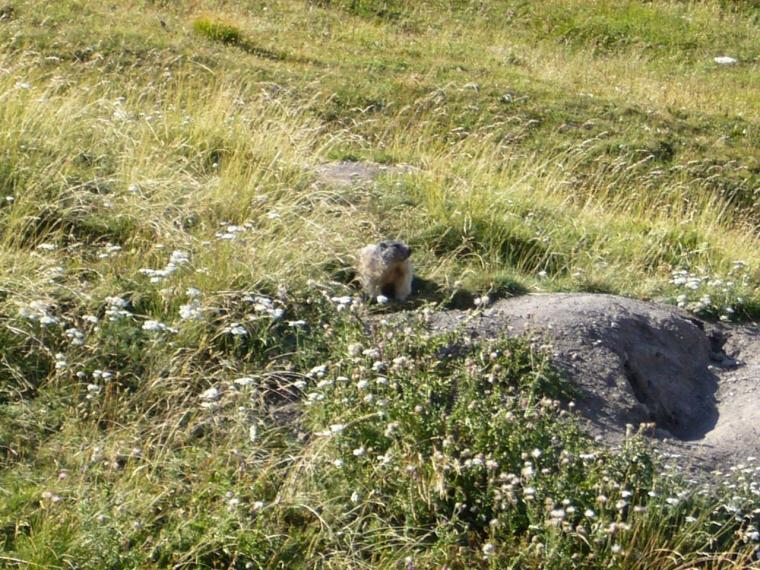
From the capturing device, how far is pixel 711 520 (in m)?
4.45

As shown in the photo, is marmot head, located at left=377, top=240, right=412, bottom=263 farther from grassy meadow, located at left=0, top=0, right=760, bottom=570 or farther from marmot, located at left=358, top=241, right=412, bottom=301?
grassy meadow, located at left=0, top=0, right=760, bottom=570

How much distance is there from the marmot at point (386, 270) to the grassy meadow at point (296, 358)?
178mm

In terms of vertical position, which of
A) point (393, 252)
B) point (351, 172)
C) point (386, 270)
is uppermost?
point (393, 252)

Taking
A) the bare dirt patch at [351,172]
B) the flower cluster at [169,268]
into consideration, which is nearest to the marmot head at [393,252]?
the flower cluster at [169,268]

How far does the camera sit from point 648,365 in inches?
231

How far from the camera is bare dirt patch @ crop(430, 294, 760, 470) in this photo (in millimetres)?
5219

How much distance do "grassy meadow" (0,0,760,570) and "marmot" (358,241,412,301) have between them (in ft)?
0.58

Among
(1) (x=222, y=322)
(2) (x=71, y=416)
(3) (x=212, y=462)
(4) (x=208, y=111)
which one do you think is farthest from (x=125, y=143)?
(3) (x=212, y=462)

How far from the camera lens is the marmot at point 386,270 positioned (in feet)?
19.4

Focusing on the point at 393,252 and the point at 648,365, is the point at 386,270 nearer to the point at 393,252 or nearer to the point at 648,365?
the point at 393,252

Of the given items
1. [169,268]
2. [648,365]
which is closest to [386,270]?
[169,268]

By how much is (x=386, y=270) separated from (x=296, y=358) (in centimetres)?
89

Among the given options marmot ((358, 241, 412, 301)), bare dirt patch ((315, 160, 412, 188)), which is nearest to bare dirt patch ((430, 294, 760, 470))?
marmot ((358, 241, 412, 301))

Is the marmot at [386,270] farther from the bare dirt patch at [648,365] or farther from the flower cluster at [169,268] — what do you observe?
the flower cluster at [169,268]
